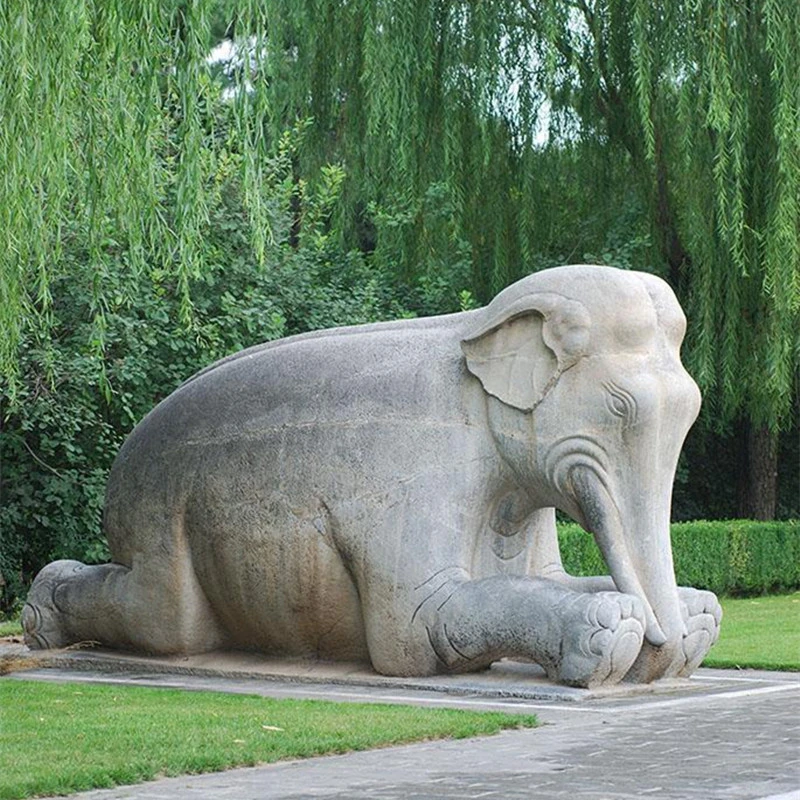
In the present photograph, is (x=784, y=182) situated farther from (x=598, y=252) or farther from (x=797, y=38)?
(x=598, y=252)

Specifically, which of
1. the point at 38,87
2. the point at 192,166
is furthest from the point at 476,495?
the point at 38,87

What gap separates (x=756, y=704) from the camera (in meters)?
9.30

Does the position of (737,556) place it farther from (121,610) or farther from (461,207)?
(121,610)

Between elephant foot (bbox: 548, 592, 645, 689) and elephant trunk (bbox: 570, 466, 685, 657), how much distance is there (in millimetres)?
310

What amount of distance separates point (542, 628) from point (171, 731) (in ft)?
8.06

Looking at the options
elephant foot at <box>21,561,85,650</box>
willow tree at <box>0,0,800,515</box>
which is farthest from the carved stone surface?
willow tree at <box>0,0,800,515</box>

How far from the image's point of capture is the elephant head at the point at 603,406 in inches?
388

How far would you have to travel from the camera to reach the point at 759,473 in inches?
826

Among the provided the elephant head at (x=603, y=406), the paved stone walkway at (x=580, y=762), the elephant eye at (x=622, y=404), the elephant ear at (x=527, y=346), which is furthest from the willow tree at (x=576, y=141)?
the paved stone walkway at (x=580, y=762)

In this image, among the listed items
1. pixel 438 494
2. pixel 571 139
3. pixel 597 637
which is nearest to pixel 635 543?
pixel 597 637

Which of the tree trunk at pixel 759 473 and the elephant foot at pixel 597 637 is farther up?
the tree trunk at pixel 759 473

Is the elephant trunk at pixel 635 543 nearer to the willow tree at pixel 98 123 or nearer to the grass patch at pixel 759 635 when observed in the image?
the grass patch at pixel 759 635

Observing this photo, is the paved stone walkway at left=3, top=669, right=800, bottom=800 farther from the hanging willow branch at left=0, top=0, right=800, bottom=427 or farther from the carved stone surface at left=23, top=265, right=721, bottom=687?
the hanging willow branch at left=0, top=0, right=800, bottom=427

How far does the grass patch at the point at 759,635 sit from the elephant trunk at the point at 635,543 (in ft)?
6.22
